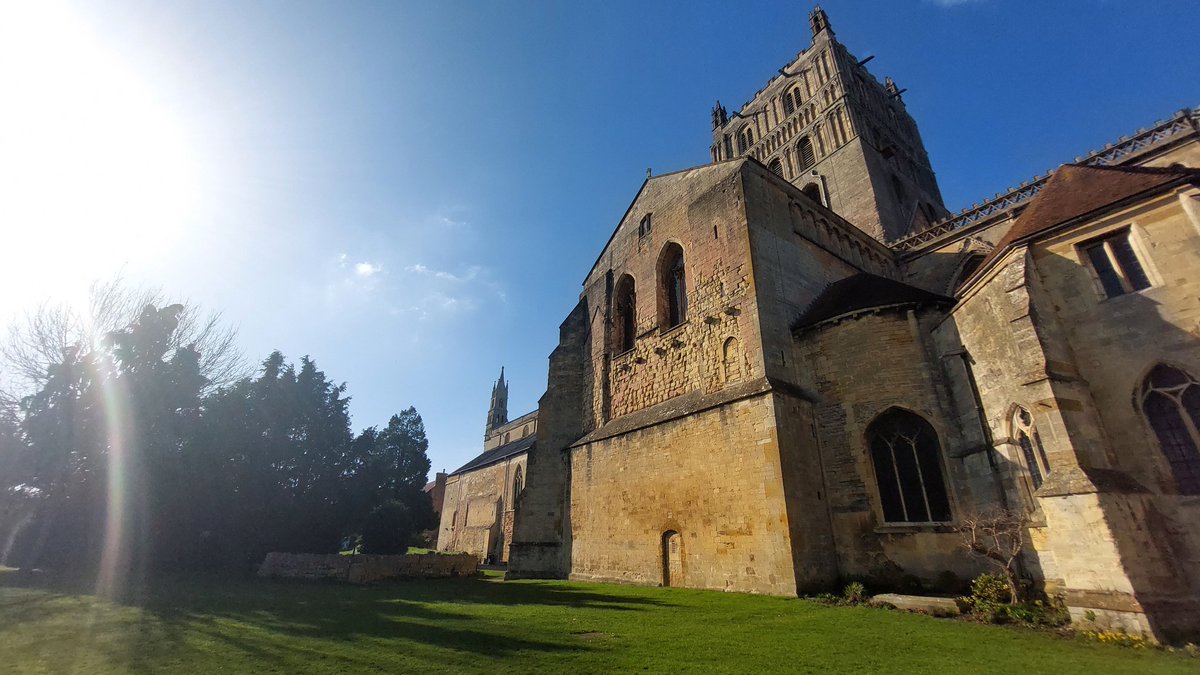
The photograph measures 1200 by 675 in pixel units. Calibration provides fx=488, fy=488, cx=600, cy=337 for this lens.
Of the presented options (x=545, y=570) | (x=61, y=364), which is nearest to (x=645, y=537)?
(x=545, y=570)

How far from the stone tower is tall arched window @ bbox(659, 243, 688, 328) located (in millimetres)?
11880

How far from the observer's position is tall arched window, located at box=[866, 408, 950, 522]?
11.4 meters

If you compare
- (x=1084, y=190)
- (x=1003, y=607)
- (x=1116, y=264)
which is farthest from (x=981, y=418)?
(x=1084, y=190)

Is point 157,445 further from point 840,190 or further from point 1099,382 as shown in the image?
point 840,190

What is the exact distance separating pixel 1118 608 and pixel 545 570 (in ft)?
51.7

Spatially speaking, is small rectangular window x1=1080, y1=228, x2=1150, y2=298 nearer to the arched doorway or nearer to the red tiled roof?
the red tiled roof

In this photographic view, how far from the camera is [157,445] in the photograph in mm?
18906

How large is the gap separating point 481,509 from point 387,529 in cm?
976

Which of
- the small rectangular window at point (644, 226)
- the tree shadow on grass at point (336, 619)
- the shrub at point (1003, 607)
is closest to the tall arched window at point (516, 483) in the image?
the tree shadow on grass at point (336, 619)

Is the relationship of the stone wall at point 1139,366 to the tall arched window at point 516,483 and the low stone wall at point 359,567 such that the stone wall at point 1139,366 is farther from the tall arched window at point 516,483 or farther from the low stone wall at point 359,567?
the tall arched window at point 516,483

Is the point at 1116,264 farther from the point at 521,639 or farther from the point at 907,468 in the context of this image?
the point at 521,639

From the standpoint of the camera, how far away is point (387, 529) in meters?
29.3

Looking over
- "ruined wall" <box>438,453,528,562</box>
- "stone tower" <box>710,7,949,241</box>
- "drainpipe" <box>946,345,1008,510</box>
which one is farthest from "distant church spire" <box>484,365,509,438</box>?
"drainpipe" <box>946,345,1008,510</box>

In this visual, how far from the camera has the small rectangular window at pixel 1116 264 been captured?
9312 millimetres
